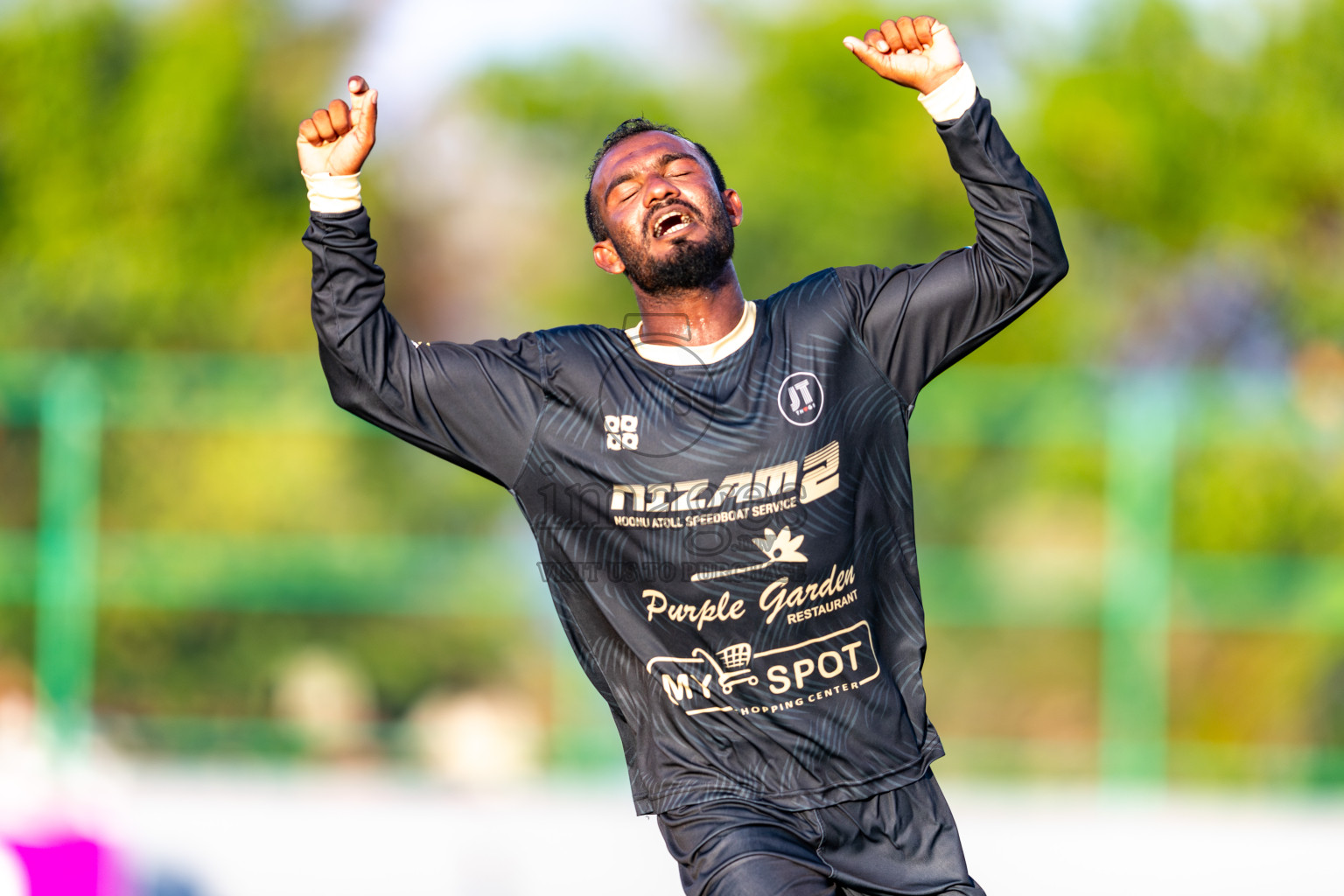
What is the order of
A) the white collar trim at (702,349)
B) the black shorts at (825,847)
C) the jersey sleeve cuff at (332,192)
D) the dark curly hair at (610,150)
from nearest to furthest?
the black shorts at (825,847) < the jersey sleeve cuff at (332,192) < the white collar trim at (702,349) < the dark curly hair at (610,150)

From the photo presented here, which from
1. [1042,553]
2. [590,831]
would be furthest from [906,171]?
[590,831]

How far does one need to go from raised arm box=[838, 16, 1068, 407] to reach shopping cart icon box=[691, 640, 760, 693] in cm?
72

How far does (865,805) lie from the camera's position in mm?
3340

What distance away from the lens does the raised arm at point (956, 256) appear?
11.1 feet

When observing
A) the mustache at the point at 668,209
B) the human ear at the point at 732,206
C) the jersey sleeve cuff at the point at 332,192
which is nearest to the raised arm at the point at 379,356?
the jersey sleeve cuff at the point at 332,192

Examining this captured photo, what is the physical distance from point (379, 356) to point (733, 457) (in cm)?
84

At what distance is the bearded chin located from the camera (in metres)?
3.42

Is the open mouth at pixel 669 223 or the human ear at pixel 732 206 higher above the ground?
the human ear at pixel 732 206

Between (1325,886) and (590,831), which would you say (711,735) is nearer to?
(590,831)

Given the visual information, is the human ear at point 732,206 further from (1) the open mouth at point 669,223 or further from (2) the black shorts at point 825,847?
(2) the black shorts at point 825,847

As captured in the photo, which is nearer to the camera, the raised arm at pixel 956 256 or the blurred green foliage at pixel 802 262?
the raised arm at pixel 956 256

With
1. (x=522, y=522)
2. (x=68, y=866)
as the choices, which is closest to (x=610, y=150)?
(x=68, y=866)

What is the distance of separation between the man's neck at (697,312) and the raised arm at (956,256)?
288 mm

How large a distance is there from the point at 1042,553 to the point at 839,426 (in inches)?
225
